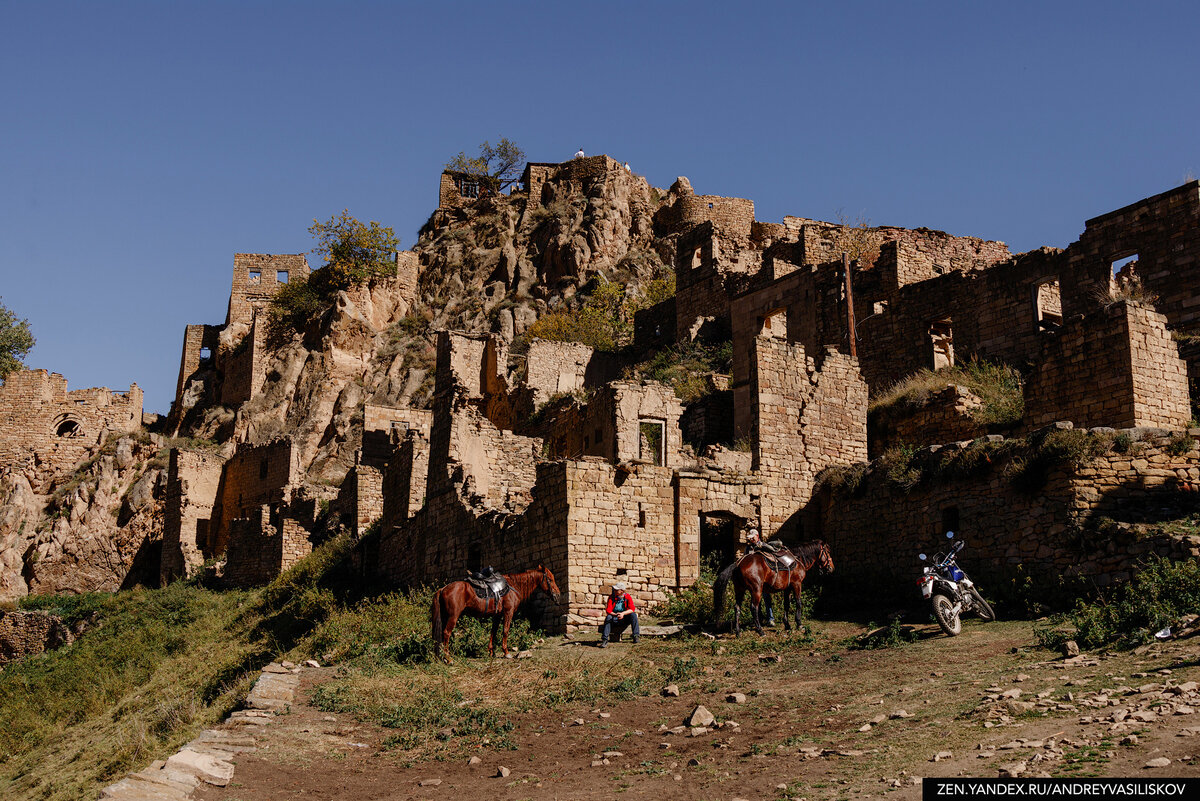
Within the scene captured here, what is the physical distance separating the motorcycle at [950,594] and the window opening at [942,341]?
13214 mm

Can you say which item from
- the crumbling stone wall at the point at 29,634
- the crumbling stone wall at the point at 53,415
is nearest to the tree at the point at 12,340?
the crumbling stone wall at the point at 53,415

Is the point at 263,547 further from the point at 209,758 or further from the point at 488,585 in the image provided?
the point at 209,758

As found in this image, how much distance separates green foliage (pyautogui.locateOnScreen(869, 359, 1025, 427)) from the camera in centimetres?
2409

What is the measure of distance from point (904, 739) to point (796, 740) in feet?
3.48

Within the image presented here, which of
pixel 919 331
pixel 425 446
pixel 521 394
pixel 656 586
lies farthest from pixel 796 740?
pixel 521 394

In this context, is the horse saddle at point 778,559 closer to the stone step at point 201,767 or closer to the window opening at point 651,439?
the stone step at point 201,767

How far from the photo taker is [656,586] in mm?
19859

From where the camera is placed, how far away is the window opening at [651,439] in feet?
86.9

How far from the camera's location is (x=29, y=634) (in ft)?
121

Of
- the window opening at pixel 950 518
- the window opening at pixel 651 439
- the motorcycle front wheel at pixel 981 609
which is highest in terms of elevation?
the window opening at pixel 651 439

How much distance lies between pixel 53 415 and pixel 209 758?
169 feet

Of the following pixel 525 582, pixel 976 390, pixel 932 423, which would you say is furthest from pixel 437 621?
pixel 976 390

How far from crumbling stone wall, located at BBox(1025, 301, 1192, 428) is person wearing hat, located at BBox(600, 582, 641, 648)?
8.03 metres

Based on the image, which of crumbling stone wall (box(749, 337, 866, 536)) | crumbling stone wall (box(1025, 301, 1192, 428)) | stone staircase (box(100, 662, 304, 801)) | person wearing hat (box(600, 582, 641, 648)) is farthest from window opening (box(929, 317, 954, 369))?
stone staircase (box(100, 662, 304, 801))
